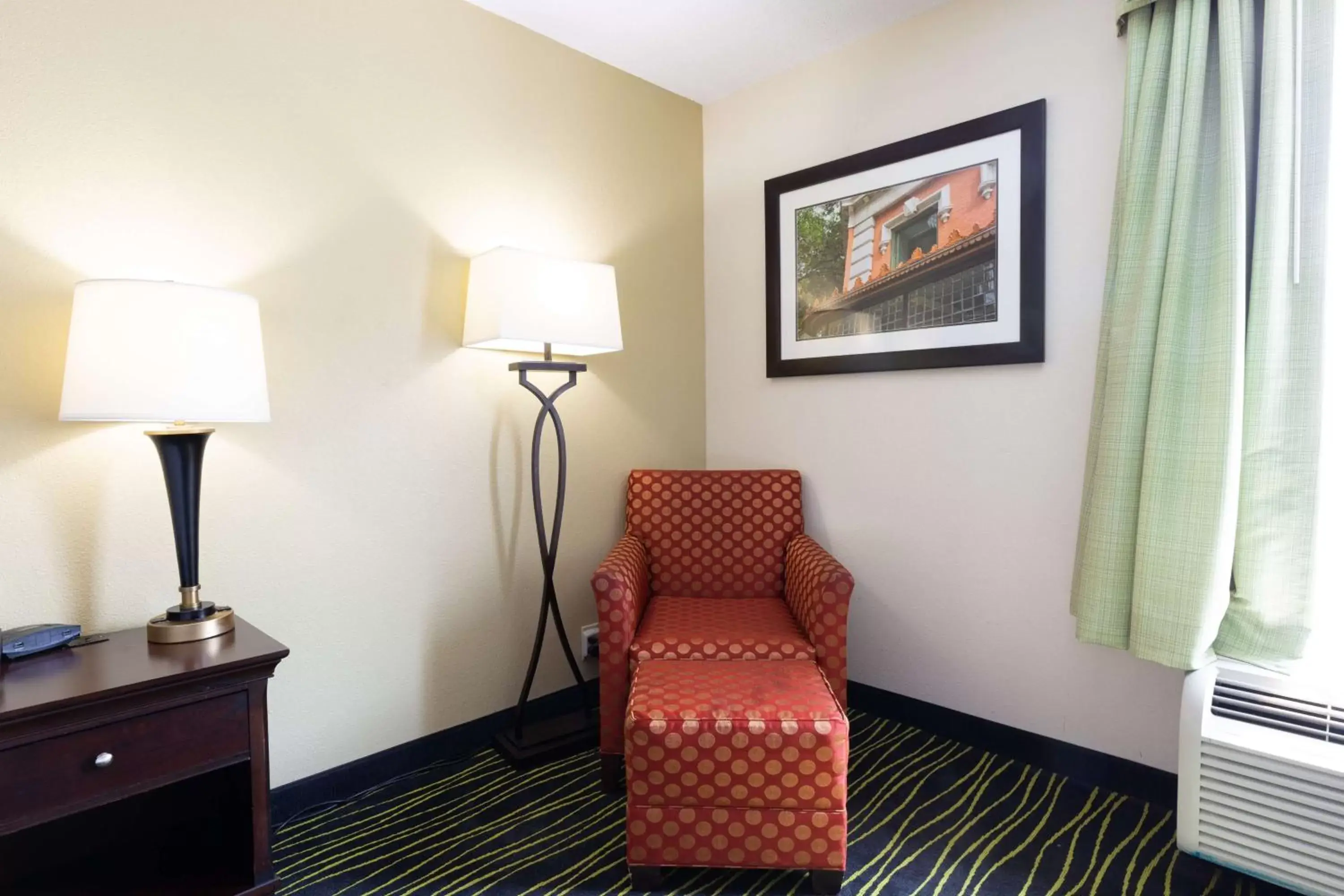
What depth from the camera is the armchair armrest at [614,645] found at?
201cm

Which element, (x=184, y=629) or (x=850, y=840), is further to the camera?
(x=850, y=840)

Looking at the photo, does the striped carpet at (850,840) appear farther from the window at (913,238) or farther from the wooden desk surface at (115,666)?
the window at (913,238)

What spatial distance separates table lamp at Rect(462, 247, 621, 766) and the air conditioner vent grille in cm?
172

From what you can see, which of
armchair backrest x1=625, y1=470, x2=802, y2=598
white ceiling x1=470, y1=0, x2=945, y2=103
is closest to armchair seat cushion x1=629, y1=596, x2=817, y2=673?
armchair backrest x1=625, y1=470, x2=802, y2=598

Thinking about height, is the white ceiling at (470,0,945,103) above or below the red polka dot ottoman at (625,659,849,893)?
above

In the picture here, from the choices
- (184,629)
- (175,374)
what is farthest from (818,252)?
(184,629)

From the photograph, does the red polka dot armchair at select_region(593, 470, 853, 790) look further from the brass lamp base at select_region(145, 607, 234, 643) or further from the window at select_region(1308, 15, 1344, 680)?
the window at select_region(1308, 15, 1344, 680)

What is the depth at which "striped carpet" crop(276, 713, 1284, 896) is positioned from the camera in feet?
5.40

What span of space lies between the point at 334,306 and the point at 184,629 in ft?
3.02

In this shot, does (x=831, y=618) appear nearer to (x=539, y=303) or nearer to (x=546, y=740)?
(x=546, y=740)

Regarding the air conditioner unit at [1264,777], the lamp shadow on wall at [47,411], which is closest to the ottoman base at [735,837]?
the air conditioner unit at [1264,777]

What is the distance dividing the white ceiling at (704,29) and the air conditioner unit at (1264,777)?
2.17 meters

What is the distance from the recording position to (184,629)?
1545mm

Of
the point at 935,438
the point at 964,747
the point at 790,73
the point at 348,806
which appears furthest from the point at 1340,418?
the point at 348,806
